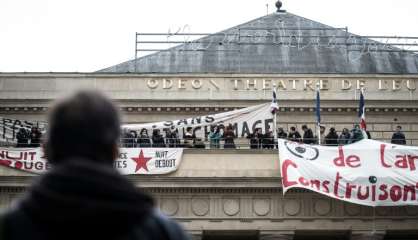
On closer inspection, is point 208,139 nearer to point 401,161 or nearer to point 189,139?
point 189,139

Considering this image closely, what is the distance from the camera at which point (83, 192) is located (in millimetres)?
3605

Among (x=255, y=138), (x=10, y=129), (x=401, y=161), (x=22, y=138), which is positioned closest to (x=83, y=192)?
(x=401, y=161)

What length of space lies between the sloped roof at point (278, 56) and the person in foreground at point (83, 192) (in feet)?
151

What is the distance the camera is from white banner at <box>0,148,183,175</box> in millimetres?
33938

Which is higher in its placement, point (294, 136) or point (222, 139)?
point (294, 136)

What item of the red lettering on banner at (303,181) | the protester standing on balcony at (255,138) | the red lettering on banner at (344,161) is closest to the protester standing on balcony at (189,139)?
the protester standing on balcony at (255,138)

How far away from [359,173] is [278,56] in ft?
63.8

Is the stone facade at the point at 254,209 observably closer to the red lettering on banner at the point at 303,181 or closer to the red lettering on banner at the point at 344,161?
the red lettering on banner at the point at 303,181

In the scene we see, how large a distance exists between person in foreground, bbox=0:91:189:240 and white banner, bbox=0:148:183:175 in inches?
1182

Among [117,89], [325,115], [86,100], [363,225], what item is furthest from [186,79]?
[86,100]

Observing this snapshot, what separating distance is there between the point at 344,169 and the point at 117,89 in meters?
15.8

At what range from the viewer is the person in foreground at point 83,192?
3.59 metres

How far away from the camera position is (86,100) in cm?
376

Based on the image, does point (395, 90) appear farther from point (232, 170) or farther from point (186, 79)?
point (232, 170)
